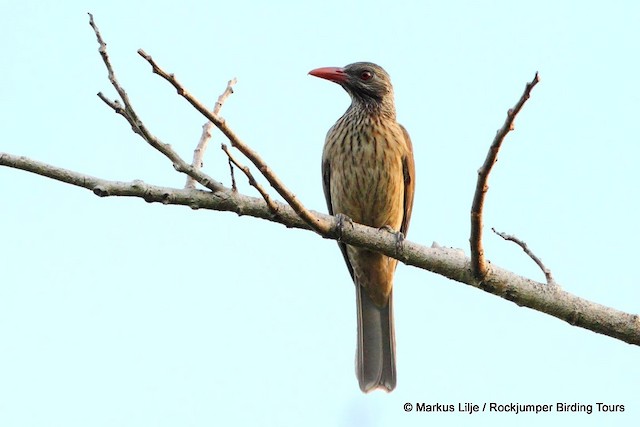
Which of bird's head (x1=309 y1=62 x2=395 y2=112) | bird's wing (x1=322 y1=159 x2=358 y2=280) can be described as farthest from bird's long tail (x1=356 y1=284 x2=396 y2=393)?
bird's head (x1=309 y1=62 x2=395 y2=112)

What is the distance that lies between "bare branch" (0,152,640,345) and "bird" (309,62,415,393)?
1.97 metres

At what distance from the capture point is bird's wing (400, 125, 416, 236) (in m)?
6.54

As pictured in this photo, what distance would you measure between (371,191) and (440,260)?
6.81 ft

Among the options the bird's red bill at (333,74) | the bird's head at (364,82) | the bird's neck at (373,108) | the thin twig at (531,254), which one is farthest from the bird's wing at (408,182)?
the thin twig at (531,254)

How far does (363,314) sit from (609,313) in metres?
3.12

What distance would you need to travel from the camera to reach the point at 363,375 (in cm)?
663

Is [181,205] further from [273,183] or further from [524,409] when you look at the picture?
[524,409]

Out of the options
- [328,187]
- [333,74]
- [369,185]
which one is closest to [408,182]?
[369,185]

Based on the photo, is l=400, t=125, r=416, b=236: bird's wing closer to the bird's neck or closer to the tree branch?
the bird's neck

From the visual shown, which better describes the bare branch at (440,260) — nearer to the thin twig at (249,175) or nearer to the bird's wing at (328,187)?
the thin twig at (249,175)

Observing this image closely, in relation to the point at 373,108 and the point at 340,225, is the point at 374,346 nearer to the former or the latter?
the point at 373,108

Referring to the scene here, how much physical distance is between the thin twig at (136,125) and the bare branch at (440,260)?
3.4 inches

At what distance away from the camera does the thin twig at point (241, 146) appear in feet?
11.1

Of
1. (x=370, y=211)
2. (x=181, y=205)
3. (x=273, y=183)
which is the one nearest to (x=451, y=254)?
(x=273, y=183)
